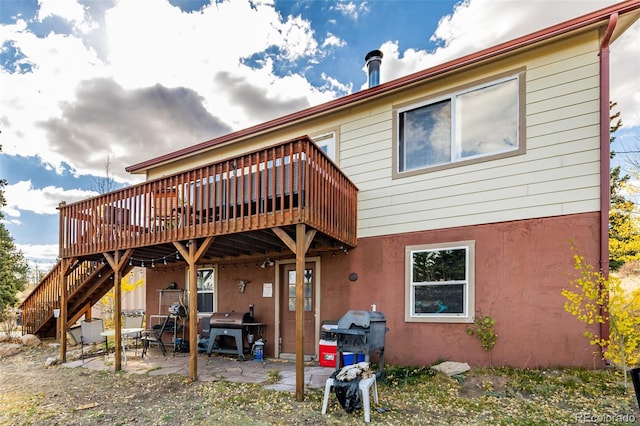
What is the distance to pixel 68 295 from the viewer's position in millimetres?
8797

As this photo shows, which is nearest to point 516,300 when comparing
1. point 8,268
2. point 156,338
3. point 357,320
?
point 357,320

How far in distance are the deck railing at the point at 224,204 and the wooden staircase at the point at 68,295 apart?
1.54m

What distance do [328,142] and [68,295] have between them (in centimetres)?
833

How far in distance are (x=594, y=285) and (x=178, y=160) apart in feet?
31.1

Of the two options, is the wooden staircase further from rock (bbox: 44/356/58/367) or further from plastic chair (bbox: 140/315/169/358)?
rock (bbox: 44/356/58/367)

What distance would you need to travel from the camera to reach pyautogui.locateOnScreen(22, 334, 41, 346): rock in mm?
9008

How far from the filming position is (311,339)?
22.3 ft

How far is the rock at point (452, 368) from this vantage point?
4895 millimetres

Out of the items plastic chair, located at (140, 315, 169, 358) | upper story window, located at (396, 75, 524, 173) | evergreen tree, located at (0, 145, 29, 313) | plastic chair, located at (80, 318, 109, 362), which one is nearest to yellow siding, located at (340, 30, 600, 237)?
upper story window, located at (396, 75, 524, 173)

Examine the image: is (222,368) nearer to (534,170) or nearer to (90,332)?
(90,332)

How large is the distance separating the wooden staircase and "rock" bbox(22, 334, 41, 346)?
14.5 inches

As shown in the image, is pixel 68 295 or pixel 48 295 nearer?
pixel 68 295

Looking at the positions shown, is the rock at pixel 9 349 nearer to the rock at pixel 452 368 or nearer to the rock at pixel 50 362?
the rock at pixel 50 362

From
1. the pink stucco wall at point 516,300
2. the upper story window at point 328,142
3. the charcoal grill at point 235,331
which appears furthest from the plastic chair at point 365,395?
the upper story window at point 328,142
